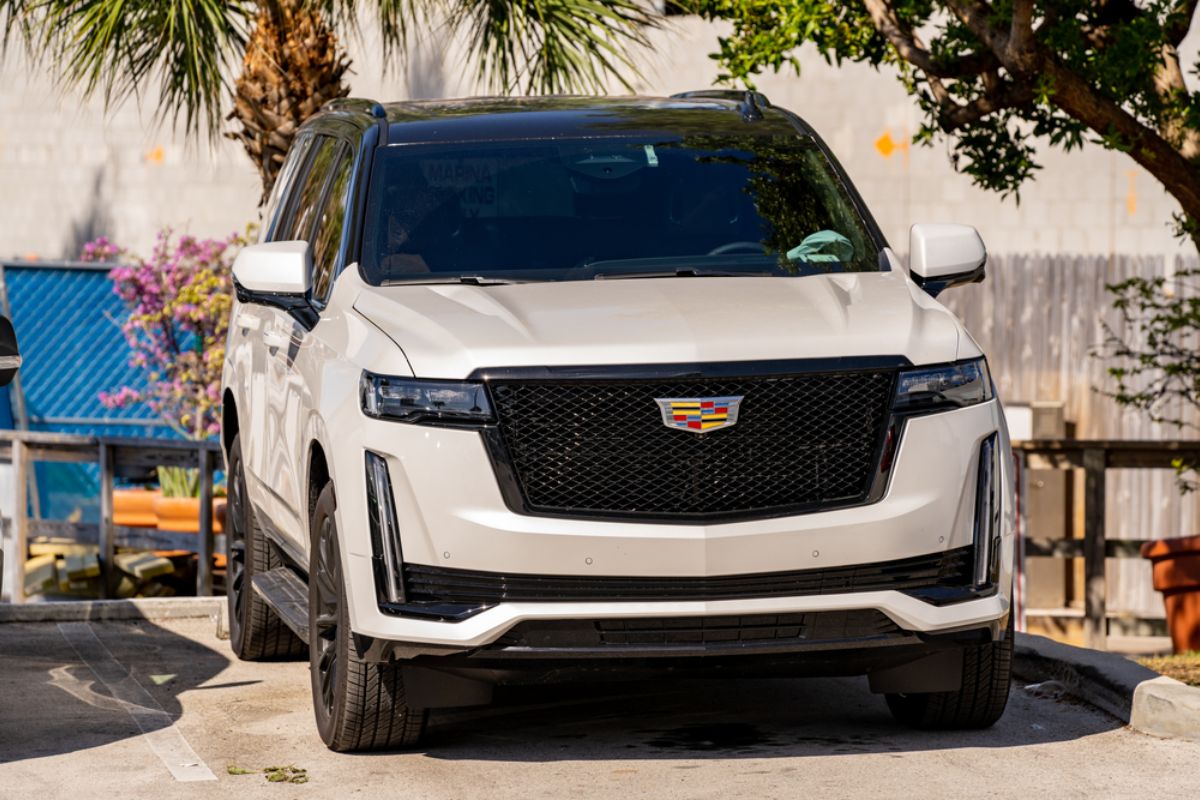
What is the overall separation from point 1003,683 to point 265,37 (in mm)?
8028

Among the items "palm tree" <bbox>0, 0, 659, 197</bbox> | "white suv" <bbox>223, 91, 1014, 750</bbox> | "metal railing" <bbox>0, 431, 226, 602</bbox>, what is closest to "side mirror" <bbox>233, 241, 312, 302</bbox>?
"white suv" <bbox>223, 91, 1014, 750</bbox>

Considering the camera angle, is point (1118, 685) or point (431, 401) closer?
point (431, 401)

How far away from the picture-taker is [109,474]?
12875 millimetres

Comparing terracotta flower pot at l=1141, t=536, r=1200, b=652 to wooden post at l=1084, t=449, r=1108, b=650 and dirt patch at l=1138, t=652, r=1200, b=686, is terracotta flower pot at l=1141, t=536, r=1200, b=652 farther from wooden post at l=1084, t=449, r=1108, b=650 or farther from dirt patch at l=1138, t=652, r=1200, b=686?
wooden post at l=1084, t=449, r=1108, b=650

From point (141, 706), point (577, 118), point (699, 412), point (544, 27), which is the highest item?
point (544, 27)

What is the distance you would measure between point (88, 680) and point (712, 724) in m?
2.62

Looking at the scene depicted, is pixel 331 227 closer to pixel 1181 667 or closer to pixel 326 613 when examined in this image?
pixel 326 613

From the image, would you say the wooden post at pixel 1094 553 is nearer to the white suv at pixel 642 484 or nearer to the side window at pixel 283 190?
the side window at pixel 283 190

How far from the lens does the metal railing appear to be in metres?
12.6

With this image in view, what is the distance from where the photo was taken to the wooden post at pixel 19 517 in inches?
508

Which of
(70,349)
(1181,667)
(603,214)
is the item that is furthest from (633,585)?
(70,349)

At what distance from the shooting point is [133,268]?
1714 cm

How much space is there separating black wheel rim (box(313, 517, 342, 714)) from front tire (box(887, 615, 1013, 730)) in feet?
5.91

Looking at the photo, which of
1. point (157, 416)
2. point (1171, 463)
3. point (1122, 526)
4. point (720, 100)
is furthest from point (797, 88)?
point (720, 100)
